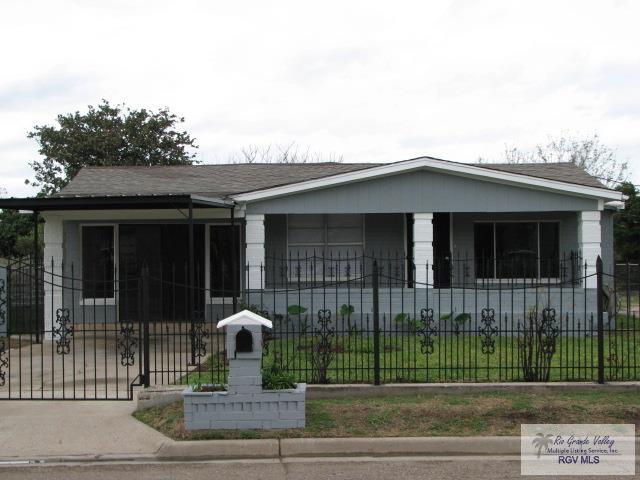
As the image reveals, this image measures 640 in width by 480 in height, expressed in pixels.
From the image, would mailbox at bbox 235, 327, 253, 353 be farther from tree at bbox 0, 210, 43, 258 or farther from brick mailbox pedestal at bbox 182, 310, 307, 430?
tree at bbox 0, 210, 43, 258

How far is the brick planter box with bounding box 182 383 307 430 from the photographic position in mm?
7500

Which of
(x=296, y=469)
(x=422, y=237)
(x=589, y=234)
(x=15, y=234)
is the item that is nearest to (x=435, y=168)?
(x=422, y=237)

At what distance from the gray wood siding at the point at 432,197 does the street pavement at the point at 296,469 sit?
8457mm

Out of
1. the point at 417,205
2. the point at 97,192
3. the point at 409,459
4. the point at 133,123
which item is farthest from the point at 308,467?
the point at 133,123

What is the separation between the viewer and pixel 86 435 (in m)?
7.57

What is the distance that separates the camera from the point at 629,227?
113 feet

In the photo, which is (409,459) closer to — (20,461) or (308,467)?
(308,467)

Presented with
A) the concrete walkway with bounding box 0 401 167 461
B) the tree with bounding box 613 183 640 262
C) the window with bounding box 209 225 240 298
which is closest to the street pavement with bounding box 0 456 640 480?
the concrete walkway with bounding box 0 401 167 461

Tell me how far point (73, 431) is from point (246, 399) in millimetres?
1893

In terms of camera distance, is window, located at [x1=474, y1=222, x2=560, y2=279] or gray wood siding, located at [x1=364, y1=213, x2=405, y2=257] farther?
window, located at [x1=474, y1=222, x2=560, y2=279]

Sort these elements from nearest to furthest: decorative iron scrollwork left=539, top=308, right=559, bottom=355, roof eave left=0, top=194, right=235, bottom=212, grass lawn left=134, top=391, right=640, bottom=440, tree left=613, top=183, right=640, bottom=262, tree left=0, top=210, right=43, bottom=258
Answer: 1. grass lawn left=134, top=391, right=640, bottom=440
2. decorative iron scrollwork left=539, top=308, right=559, bottom=355
3. roof eave left=0, top=194, right=235, bottom=212
4. tree left=0, top=210, right=43, bottom=258
5. tree left=613, top=183, right=640, bottom=262

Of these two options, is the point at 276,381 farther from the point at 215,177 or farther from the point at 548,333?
the point at 215,177

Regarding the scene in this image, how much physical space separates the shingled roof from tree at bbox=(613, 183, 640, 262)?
1719 centimetres

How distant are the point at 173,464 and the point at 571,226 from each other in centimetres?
1220
